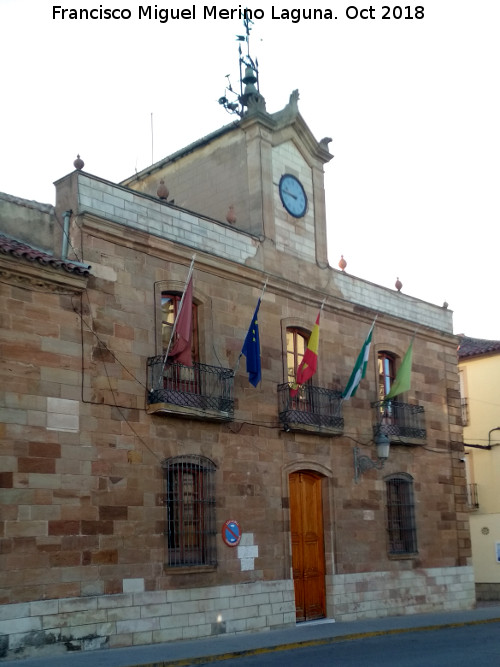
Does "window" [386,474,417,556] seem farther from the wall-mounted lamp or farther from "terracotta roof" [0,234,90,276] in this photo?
"terracotta roof" [0,234,90,276]

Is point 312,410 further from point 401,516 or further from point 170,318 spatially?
point 401,516

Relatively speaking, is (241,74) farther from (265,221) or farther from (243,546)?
(243,546)

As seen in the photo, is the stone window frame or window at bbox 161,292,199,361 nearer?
window at bbox 161,292,199,361

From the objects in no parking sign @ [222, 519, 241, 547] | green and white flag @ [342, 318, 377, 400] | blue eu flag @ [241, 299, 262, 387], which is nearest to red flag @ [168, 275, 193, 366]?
blue eu flag @ [241, 299, 262, 387]

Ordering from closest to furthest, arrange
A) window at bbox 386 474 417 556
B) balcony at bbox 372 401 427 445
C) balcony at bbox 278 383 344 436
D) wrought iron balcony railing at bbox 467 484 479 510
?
1. balcony at bbox 278 383 344 436
2. balcony at bbox 372 401 427 445
3. window at bbox 386 474 417 556
4. wrought iron balcony railing at bbox 467 484 479 510

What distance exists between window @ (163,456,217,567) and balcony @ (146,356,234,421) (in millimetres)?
874

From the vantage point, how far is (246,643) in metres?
14.5

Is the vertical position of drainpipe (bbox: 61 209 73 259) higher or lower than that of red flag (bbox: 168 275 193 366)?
higher

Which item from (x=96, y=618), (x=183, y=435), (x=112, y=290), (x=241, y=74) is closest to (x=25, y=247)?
(x=112, y=290)

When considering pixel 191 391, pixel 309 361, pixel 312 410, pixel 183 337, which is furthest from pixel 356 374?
pixel 183 337

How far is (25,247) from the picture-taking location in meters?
14.3

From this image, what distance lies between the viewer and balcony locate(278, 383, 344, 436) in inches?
704

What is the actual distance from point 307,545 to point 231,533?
102 inches

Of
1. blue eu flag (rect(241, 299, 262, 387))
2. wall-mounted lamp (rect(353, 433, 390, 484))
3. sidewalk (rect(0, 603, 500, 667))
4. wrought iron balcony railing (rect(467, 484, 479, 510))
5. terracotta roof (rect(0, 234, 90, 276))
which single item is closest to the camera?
sidewalk (rect(0, 603, 500, 667))
